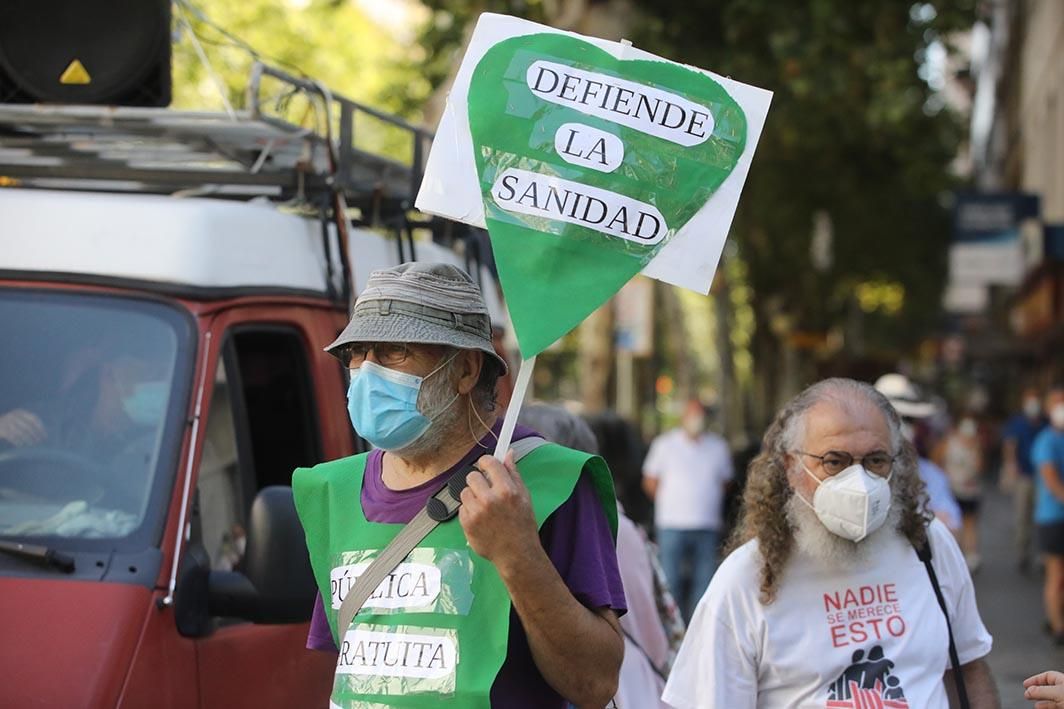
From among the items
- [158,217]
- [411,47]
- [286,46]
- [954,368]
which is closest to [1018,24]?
[954,368]

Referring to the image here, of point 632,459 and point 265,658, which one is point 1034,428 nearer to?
point 632,459

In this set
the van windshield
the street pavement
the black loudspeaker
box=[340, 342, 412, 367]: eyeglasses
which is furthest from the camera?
the street pavement

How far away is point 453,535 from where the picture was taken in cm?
301

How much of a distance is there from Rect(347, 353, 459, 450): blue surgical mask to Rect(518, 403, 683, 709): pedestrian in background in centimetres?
225

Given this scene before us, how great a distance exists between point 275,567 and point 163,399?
2.44 ft

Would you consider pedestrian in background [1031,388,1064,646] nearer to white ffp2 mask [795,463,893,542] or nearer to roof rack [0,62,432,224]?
roof rack [0,62,432,224]

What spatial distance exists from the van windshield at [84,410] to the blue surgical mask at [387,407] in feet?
4.03

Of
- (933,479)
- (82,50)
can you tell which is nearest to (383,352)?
(82,50)

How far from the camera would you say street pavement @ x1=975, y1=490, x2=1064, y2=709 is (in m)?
10.8

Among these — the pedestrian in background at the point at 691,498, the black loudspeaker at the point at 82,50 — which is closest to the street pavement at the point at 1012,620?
the pedestrian in background at the point at 691,498

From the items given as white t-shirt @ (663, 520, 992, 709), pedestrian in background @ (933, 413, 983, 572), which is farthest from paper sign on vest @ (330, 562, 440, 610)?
pedestrian in background @ (933, 413, 983, 572)

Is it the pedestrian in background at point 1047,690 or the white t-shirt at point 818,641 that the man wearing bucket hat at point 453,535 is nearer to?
the white t-shirt at point 818,641

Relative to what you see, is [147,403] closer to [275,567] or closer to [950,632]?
[275,567]

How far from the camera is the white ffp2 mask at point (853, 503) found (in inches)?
147
